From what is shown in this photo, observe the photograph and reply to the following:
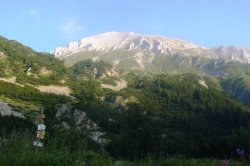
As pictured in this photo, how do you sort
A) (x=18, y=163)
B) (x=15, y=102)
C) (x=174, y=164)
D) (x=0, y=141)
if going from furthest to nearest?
(x=15, y=102) → (x=174, y=164) → (x=0, y=141) → (x=18, y=163)

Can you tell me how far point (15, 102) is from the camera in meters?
189

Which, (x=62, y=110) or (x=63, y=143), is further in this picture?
(x=62, y=110)

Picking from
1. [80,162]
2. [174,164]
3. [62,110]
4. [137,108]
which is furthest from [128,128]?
[62,110]

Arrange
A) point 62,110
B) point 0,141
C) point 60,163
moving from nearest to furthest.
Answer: point 60,163
point 0,141
point 62,110

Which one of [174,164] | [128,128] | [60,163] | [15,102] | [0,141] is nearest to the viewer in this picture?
[60,163]

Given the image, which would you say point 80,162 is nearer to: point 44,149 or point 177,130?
point 44,149

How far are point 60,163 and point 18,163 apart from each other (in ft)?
3.28

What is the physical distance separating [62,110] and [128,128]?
140634 millimetres

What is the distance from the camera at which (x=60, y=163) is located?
30.1 ft

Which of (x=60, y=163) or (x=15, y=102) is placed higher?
(x=15, y=102)

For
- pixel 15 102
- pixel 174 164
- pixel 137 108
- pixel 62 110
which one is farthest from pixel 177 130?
pixel 174 164

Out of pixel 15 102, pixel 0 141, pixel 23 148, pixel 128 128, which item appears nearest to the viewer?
pixel 23 148

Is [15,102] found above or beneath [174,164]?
above

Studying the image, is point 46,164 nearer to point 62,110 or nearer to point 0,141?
point 0,141
